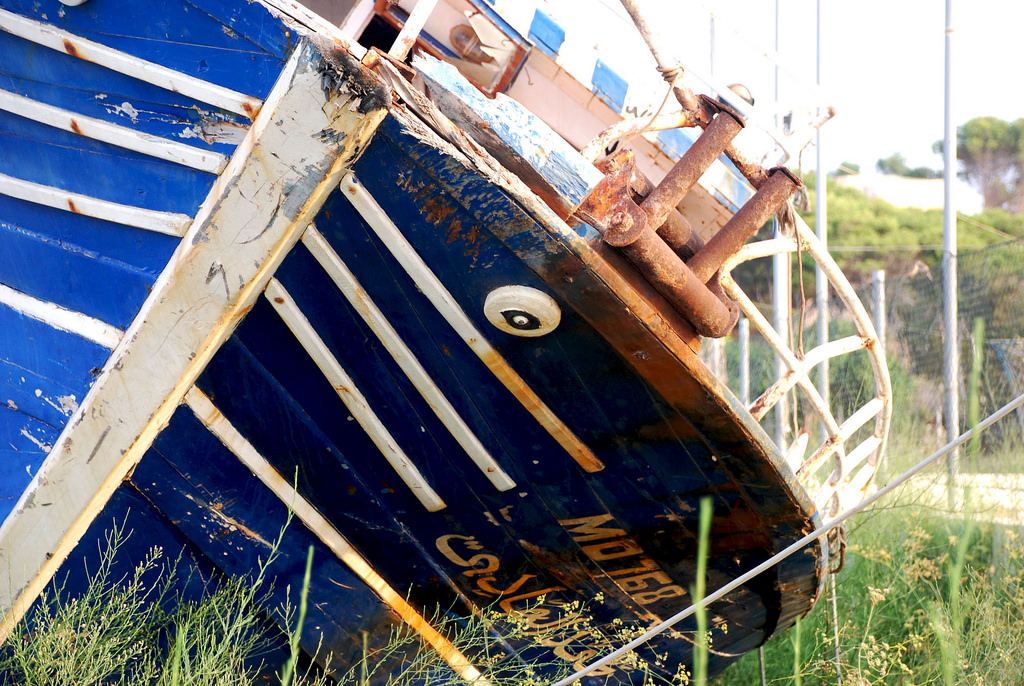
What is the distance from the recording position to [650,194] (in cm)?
206

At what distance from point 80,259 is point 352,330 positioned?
0.70m

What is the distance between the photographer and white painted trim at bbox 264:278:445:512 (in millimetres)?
1979

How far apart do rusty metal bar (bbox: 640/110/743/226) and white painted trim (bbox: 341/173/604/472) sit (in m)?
0.52

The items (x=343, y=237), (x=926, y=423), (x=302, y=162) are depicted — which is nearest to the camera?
(x=302, y=162)

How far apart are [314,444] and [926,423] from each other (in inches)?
202

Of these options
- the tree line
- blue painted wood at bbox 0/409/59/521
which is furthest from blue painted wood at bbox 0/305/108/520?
the tree line

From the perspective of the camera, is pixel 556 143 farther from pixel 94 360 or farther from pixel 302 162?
pixel 94 360

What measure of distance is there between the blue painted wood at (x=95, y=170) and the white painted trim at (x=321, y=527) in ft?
1.64

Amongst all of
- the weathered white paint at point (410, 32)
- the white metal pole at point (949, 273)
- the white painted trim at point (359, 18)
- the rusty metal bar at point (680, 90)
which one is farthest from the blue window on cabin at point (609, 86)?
the white metal pole at point (949, 273)

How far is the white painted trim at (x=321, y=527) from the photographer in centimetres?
210

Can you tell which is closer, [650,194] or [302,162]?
[302,162]

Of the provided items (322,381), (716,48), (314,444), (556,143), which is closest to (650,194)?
(556,143)

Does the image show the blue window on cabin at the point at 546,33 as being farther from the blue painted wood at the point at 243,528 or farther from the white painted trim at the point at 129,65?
the blue painted wood at the point at 243,528

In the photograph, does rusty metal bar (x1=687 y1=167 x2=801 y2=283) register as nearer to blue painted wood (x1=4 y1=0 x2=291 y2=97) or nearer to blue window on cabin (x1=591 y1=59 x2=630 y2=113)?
blue painted wood (x1=4 y1=0 x2=291 y2=97)
